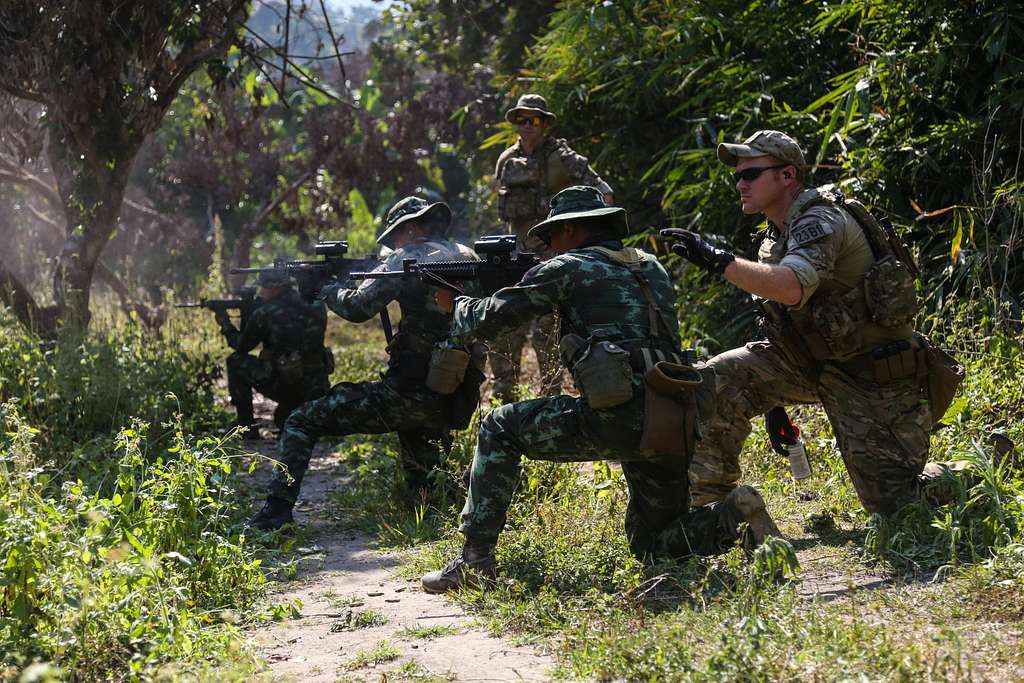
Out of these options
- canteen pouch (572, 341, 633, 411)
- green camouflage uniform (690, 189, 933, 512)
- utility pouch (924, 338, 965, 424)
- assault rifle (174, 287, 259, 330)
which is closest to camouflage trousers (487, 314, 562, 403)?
assault rifle (174, 287, 259, 330)

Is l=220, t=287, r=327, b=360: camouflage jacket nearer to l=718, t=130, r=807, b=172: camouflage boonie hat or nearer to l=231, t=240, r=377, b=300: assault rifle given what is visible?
l=231, t=240, r=377, b=300: assault rifle

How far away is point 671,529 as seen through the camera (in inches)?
170

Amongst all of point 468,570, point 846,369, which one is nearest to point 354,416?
point 468,570

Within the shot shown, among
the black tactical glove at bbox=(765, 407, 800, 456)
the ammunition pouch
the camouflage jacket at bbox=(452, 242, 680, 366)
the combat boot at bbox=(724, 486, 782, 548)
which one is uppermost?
the camouflage jacket at bbox=(452, 242, 680, 366)

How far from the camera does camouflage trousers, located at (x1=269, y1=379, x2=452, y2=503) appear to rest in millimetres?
5484

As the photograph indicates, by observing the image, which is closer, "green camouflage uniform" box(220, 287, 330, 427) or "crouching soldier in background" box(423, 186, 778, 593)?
"crouching soldier in background" box(423, 186, 778, 593)

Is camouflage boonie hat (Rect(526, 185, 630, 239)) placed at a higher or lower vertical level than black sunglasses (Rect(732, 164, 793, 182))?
Result: lower

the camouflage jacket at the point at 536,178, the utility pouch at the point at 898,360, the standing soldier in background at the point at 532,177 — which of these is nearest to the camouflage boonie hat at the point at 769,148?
the utility pouch at the point at 898,360

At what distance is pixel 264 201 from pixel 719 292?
33.2 ft

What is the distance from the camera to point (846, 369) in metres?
4.80

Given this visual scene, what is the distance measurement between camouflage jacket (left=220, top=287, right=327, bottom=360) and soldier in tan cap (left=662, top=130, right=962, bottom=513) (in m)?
3.96

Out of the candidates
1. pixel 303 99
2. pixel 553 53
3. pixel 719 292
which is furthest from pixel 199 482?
pixel 303 99

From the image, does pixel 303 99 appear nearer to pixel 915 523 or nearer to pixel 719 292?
pixel 719 292

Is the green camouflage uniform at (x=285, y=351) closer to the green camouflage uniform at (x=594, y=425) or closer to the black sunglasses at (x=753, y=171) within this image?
the green camouflage uniform at (x=594, y=425)
